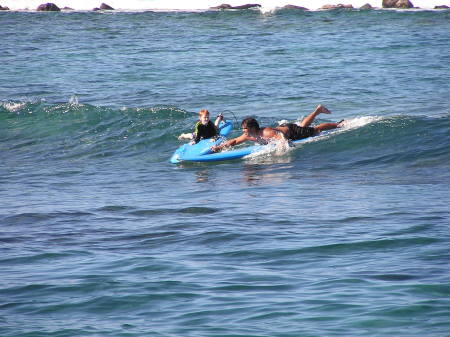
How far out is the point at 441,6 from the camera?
3938 cm

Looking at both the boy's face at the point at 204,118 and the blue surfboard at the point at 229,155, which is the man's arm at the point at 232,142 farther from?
the boy's face at the point at 204,118

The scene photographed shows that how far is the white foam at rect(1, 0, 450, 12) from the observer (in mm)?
42125

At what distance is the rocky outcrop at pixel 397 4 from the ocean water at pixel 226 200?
1192 cm

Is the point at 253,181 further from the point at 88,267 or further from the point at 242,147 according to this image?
the point at 88,267

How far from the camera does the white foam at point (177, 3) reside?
42.1m

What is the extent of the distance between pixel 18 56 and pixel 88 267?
2350cm

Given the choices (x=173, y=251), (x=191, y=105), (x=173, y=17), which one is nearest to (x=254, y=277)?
(x=173, y=251)

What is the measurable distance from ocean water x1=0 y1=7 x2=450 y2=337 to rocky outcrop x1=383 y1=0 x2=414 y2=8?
39.1ft

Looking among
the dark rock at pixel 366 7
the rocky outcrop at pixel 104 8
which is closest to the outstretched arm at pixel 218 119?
the dark rock at pixel 366 7

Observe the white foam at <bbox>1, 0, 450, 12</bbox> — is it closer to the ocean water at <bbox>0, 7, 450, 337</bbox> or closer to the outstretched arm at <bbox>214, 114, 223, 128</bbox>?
the ocean water at <bbox>0, 7, 450, 337</bbox>

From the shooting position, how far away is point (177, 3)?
147 ft

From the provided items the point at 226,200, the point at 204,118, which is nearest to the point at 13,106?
the point at 204,118

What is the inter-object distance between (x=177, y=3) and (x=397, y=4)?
467 inches

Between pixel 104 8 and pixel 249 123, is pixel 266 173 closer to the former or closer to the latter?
pixel 249 123
